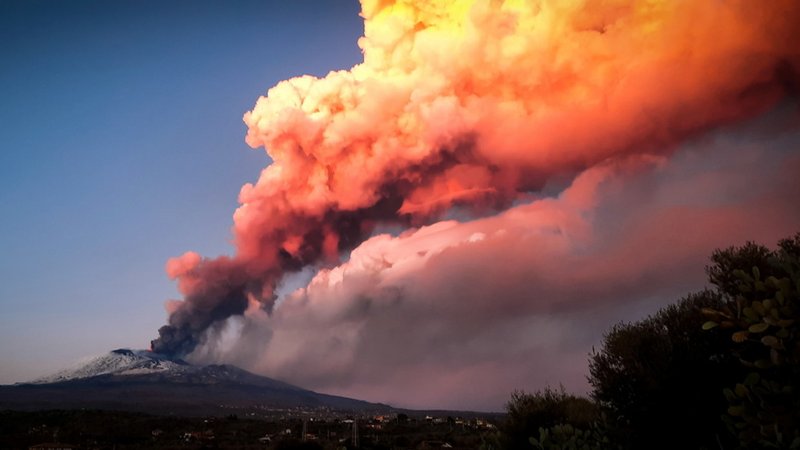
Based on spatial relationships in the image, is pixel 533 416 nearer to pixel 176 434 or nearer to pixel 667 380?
pixel 667 380

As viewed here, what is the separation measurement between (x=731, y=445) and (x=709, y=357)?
4.76 ft

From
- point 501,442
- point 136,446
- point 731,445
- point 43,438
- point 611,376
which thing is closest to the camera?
point 731,445

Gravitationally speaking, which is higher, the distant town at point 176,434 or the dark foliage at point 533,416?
the dark foliage at point 533,416

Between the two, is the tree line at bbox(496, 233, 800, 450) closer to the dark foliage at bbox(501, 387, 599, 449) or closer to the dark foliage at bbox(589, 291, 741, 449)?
the dark foliage at bbox(589, 291, 741, 449)

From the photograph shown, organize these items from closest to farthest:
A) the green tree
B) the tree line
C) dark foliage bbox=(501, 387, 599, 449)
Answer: the green tree, the tree line, dark foliage bbox=(501, 387, 599, 449)

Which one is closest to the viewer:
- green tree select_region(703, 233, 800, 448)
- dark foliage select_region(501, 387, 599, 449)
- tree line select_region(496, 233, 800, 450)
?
green tree select_region(703, 233, 800, 448)

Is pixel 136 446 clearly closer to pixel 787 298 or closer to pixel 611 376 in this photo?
pixel 611 376

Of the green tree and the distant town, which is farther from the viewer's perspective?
the distant town

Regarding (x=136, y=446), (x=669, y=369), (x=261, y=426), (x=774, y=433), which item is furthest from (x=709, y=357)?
(x=261, y=426)

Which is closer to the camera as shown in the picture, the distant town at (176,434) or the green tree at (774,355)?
the green tree at (774,355)

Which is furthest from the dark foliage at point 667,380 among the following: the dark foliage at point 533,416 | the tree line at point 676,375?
the dark foliage at point 533,416

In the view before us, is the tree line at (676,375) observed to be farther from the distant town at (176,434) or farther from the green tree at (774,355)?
the distant town at (176,434)

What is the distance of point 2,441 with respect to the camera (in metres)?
58.2

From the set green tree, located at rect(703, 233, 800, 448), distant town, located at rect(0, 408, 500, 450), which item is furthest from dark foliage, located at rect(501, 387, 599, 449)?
distant town, located at rect(0, 408, 500, 450)
